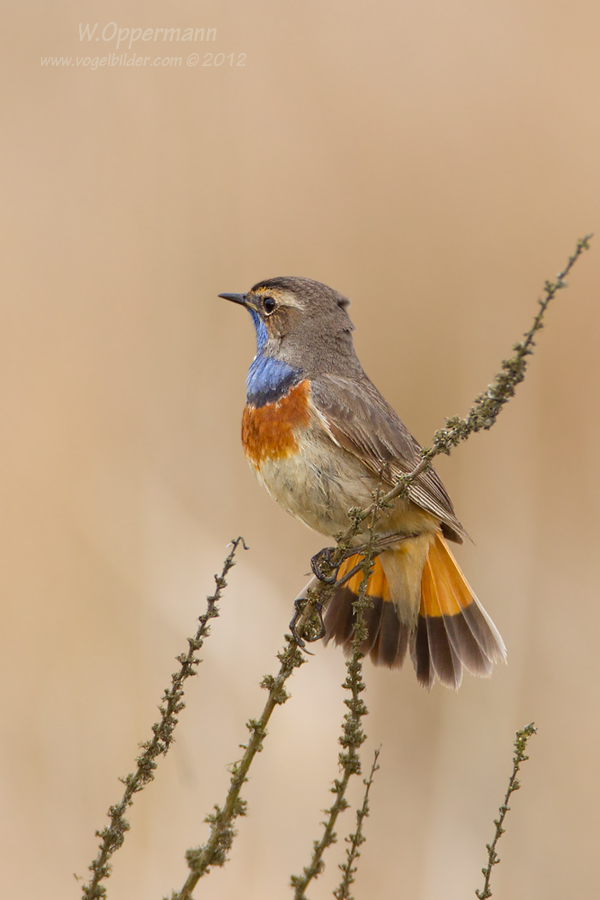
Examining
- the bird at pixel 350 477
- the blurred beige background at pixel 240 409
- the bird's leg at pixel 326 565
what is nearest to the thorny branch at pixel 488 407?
the bird's leg at pixel 326 565

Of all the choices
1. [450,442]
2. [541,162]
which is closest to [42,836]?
[450,442]

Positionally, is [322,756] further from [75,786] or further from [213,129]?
[213,129]

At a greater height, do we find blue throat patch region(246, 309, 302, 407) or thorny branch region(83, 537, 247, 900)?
blue throat patch region(246, 309, 302, 407)

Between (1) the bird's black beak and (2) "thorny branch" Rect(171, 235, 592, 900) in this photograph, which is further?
(1) the bird's black beak

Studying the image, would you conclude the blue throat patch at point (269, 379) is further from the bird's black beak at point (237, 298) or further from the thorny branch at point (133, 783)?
the thorny branch at point (133, 783)

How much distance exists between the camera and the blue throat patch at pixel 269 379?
10.7 ft

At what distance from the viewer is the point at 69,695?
4.04m

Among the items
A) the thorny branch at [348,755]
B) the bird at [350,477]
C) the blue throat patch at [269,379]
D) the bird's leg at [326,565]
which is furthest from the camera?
the blue throat patch at [269,379]

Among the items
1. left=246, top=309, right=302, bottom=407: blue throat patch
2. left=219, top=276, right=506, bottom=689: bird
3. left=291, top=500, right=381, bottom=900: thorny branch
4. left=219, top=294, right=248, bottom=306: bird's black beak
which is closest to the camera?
left=291, top=500, right=381, bottom=900: thorny branch

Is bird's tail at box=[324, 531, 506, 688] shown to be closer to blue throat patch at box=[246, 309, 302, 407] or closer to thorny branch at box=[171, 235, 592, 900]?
blue throat patch at box=[246, 309, 302, 407]

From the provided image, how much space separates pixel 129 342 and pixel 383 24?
2.34 metres

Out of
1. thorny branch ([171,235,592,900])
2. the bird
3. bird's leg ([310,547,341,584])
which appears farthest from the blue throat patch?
thorny branch ([171,235,592,900])

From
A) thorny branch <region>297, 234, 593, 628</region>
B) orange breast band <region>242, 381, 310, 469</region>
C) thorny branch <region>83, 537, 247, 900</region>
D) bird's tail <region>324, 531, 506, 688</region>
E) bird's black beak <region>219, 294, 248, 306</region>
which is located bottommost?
thorny branch <region>83, 537, 247, 900</region>

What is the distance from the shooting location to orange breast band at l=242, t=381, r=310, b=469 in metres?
3.10
